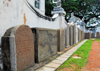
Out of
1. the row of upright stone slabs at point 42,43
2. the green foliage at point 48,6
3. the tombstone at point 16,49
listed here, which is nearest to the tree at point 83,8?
the green foliage at point 48,6

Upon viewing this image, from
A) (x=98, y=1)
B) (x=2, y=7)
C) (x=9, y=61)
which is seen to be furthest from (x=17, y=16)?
(x=98, y=1)

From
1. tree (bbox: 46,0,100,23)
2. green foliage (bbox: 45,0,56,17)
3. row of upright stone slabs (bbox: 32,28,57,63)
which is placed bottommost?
row of upright stone slabs (bbox: 32,28,57,63)

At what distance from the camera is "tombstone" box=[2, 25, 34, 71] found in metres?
2.03

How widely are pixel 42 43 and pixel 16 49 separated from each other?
3.74ft

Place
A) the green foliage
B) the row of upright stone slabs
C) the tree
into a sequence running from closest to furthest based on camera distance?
the row of upright stone slabs
the green foliage
the tree

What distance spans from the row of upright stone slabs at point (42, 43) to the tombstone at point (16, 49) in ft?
1.61

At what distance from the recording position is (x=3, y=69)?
2137 mm

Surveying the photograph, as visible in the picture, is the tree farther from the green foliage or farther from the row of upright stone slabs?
the row of upright stone slabs

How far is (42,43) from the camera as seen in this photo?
3.11 m

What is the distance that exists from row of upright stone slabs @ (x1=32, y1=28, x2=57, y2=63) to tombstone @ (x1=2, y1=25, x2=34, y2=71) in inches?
19.3

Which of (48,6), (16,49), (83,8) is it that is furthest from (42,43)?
(83,8)

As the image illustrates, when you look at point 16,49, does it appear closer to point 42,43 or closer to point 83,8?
point 42,43

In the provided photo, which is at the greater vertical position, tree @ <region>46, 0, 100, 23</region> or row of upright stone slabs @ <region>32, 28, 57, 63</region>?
tree @ <region>46, 0, 100, 23</region>

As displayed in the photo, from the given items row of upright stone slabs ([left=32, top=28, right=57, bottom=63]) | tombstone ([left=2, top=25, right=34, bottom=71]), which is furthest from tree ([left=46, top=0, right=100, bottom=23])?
tombstone ([left=2, top=25, right=34, bottom=71])
